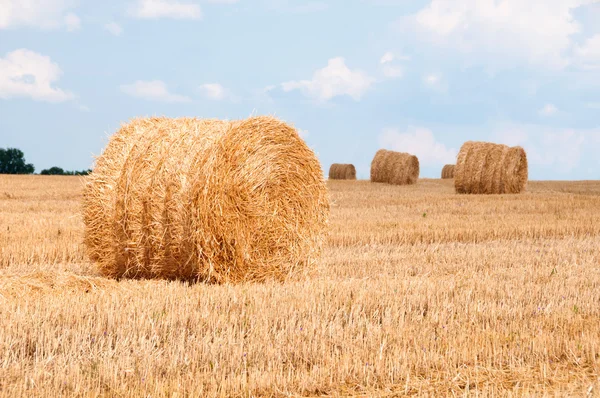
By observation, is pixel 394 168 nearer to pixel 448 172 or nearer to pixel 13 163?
pixel 448 172

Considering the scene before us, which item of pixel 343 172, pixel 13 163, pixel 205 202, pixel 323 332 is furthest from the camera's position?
pixel 13 163

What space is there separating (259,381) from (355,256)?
5852 millimetres

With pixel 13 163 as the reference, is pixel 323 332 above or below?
below

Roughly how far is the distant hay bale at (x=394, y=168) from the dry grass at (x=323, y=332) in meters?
19.1

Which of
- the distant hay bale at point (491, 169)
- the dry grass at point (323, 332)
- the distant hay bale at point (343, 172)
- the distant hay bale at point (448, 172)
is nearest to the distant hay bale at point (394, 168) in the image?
the distant hay bale at point (343, 172)

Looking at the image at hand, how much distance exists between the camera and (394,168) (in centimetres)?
2925

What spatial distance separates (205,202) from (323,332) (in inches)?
109

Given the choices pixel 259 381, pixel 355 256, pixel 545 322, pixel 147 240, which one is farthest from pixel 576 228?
pixel 259 381

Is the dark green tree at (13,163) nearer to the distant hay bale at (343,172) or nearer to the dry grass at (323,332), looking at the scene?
the distant hay bale at (343,172)

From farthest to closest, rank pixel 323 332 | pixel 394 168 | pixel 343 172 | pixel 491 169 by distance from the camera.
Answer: pixel 343 172, pixel 394 168, pixel 491 169, pixel 323 332

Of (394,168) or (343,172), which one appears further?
(343,172)

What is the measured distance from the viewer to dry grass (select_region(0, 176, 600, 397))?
14.8 ft

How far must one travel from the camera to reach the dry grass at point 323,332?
450 cm

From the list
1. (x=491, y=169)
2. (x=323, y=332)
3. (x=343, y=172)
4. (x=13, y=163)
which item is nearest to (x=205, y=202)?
(x=323, y=332)
